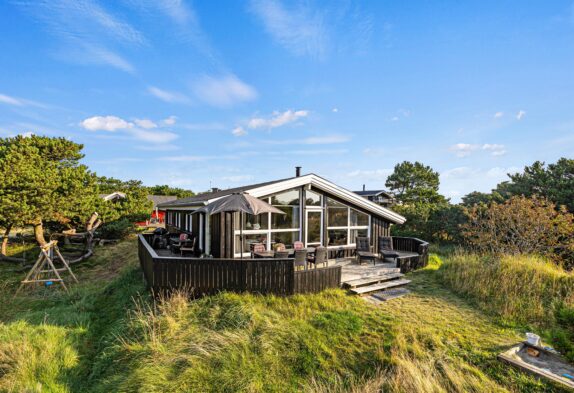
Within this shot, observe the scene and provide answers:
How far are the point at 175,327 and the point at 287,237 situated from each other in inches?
200

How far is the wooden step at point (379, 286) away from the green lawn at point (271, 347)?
46 centimetres

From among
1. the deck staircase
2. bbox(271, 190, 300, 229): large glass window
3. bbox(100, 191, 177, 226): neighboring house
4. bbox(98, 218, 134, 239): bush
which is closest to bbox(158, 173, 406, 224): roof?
bbox(271, 190, 300, 229): large glass window

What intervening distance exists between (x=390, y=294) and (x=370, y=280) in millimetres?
728

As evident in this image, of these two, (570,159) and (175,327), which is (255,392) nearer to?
(175,327)

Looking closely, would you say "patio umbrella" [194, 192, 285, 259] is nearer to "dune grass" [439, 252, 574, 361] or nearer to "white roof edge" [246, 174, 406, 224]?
"white roof edge" [246, 174, 406, 224]

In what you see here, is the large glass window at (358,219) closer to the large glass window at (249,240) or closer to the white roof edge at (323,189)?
the white roof edge at (323,189)

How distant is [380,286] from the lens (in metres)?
7.82

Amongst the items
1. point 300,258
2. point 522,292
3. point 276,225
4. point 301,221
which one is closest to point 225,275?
point 300,258

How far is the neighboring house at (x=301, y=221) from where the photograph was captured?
8859 millimetres

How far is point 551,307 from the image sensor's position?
6.19 metres

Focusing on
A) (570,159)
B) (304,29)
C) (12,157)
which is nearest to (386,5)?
(304,29)

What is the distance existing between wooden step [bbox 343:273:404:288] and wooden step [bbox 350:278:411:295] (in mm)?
127

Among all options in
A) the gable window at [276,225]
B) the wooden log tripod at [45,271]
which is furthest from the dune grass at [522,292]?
the wooden log tripod at [45,271]

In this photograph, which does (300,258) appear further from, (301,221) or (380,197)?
(380,197)
